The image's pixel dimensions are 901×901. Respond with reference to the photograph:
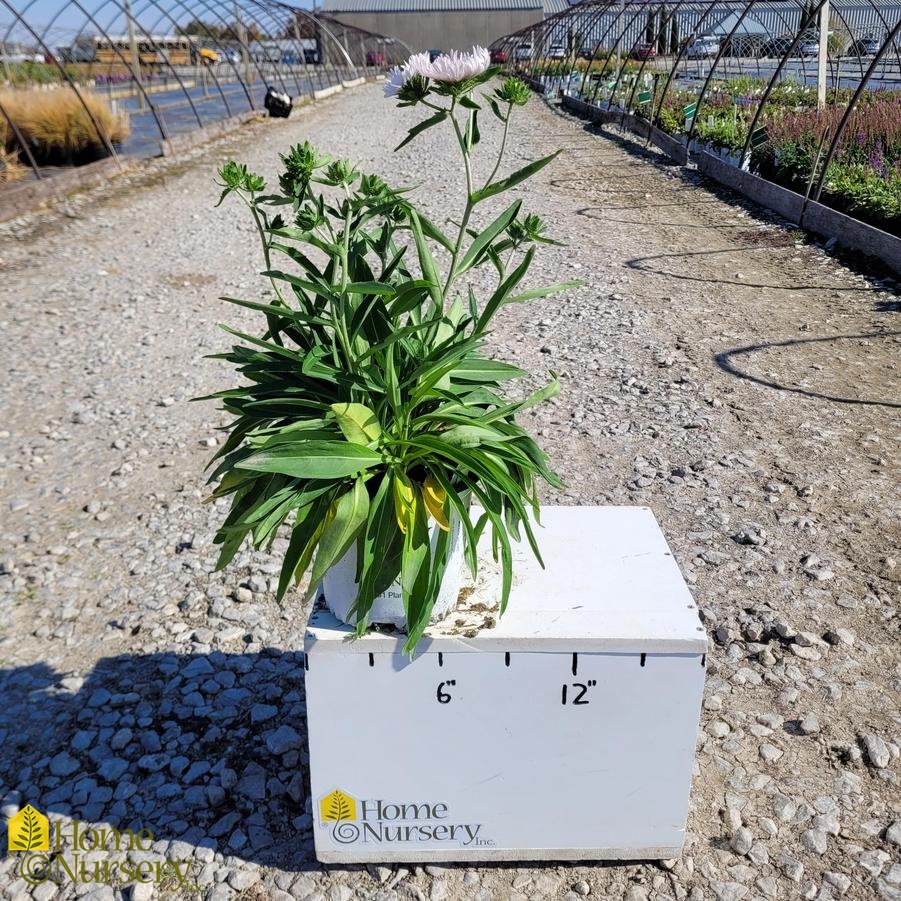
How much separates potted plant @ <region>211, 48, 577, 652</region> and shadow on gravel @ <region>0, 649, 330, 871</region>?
2.00 ft

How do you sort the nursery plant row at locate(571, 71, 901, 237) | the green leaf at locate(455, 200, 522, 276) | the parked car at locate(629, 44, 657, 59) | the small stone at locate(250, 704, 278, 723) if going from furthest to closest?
the parked car at locate(629, 44, 657, 59) → the nursery plant row at locate(571, 71, 901, 237) → the small stone at locate(250, 704, 278, 723) → the green leaf at locate(455, 200, 522, 276)

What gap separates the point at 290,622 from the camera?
2910 mm

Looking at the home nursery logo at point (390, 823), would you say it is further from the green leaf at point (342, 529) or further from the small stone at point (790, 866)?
the small stone at point (790, 866)

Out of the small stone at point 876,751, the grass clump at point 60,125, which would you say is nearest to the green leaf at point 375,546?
the small stone at point 876,751

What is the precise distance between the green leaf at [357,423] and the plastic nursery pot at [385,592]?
0.21 meters

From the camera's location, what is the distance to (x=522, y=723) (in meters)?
1.88

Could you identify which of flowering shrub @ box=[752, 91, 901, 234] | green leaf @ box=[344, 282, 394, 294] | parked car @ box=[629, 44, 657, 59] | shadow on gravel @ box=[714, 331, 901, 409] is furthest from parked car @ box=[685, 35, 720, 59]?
green leaf @ box=[344, 282, 394, 294]

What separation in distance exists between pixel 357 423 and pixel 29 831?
4.21ft

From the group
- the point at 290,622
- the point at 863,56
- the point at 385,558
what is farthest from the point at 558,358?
the point at 863,56

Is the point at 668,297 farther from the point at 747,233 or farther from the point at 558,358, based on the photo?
the point at 747,233

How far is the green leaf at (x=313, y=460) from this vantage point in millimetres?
1725

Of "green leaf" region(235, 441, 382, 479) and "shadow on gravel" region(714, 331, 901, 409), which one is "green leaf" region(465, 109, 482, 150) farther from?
"shadow on gravel" region(714, 331, 901, 409)

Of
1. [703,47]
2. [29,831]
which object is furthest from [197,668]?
[703,47]

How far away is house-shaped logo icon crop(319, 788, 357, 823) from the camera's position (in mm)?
1949
